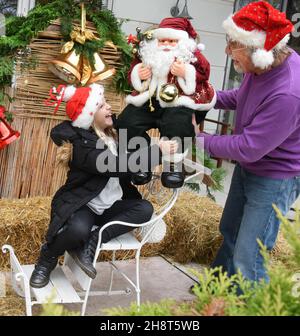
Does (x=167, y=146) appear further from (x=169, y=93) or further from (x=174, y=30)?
(x=174, y=30)

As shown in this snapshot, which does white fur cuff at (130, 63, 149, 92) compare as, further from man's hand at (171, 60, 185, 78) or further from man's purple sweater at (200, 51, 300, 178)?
man's purple sweater at (200, 51, 300, 178)

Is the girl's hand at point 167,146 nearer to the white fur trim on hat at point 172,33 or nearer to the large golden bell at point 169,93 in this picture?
the large golden bell at point 169,93

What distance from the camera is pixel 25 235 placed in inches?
148

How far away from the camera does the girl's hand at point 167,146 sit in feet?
9.27

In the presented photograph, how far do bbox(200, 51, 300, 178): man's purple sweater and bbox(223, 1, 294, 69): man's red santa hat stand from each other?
12cm

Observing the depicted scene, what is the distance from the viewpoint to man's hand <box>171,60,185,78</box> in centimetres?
294

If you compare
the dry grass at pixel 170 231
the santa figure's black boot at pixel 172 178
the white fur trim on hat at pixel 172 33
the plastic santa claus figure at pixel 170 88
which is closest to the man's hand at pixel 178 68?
the plastic santa claus figure at pixel 170 88

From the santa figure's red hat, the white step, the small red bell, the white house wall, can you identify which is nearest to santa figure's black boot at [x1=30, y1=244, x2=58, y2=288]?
the white step

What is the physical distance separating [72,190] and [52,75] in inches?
61.1

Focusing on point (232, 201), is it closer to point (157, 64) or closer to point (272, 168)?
point (272, 168)

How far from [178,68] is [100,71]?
4.19ft

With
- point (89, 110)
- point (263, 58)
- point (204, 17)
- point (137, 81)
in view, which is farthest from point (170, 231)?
point (204, 17)

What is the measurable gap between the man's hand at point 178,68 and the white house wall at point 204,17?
12.8ft
